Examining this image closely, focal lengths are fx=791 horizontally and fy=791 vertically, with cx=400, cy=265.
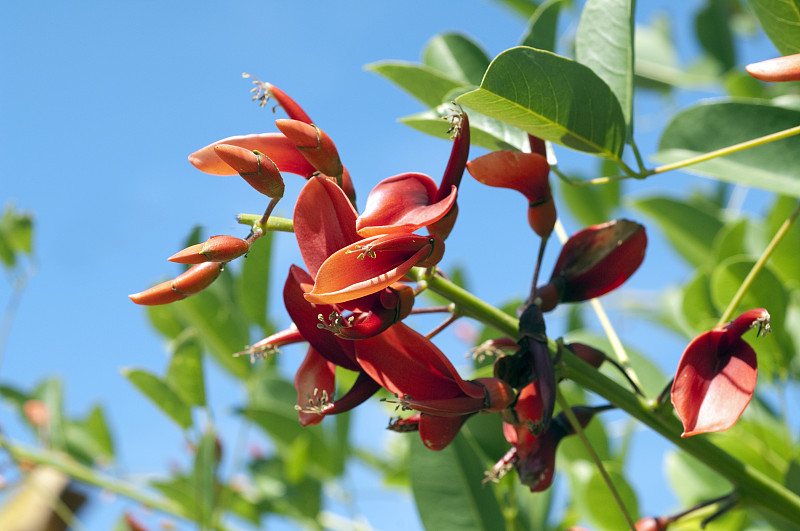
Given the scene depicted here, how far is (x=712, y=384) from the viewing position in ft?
2.33

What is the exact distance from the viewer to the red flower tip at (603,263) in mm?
845

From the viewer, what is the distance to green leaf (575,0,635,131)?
947mm

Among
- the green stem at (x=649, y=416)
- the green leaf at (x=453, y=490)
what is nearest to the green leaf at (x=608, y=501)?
the green leaf at (x=453, y=490)

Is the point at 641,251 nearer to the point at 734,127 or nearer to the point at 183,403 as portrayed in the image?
the point at 734,127

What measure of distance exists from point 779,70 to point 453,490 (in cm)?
68

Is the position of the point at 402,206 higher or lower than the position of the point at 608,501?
higher

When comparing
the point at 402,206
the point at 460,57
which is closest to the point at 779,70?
the point at 402,206

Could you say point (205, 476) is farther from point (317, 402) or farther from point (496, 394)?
point (496, 394)

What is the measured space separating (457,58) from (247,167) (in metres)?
0.68

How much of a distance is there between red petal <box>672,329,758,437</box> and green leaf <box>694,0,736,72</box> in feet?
6.20

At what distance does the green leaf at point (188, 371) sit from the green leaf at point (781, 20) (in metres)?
0.91

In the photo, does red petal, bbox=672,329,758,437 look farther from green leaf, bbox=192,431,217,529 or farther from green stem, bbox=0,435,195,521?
green stem, bbox=0,435,195,521

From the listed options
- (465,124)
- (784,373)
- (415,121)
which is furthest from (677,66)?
(465,124)

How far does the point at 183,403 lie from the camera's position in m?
1.34
